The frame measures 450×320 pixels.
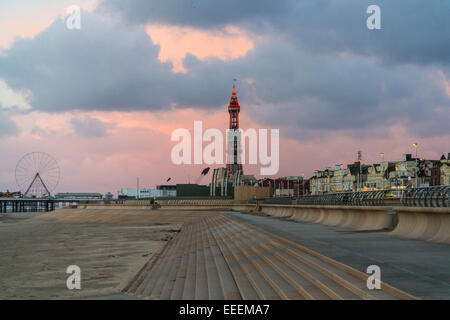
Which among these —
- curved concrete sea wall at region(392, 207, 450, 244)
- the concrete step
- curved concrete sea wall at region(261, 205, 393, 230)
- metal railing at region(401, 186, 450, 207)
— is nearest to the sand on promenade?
the concrete step

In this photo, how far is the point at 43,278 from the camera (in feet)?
64.4

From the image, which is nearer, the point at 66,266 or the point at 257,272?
the point at 257,272

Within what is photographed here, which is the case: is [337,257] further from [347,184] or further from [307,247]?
[347,184]

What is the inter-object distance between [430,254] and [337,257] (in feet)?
9.56

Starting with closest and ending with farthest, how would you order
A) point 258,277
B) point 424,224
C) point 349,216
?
point 258,277, point 424,224, point 349,216

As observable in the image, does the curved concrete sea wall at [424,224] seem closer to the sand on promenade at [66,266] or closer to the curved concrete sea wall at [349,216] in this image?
the curved concrete sea wall at [349,216]

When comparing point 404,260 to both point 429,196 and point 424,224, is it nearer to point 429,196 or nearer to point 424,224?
point 424,224

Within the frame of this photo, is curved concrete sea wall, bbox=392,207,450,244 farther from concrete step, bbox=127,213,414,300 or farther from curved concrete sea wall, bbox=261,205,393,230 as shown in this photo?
concrete step, bbox=127,213,414,300

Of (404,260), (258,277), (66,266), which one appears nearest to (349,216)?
(66,266)

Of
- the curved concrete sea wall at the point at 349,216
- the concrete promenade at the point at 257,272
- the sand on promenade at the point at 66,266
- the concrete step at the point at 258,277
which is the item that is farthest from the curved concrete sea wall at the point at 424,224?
the sand on promenade at the point at 66,266

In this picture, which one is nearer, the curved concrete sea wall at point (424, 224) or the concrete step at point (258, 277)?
the concrete step at point (258, 277)

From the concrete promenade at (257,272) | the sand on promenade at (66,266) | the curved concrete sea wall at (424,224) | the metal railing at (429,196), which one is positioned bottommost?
the sand on promenade at (66,266)

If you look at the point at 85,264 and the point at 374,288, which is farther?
the point at 85,264
